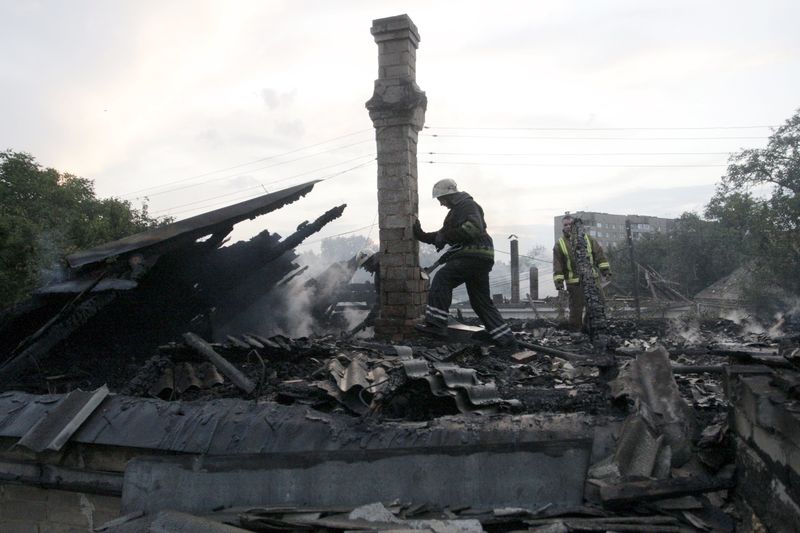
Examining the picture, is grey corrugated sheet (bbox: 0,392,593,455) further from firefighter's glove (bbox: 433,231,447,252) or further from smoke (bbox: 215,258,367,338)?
smoke (bbox: 215,258,367,338)

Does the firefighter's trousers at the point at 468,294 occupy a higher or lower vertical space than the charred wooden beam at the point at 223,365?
higher

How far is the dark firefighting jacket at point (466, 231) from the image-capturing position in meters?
7.07

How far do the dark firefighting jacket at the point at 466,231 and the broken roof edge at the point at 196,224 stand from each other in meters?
2.25

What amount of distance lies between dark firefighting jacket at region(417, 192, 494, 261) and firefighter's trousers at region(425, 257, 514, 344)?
10cm

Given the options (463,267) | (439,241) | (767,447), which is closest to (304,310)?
(439,241)

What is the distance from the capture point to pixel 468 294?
706cm

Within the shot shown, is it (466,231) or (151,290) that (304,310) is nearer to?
(151,290)

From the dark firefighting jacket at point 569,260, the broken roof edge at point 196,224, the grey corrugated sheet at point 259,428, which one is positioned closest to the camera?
the grey corrugated sheet at point 259,428

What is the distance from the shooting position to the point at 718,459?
333cm

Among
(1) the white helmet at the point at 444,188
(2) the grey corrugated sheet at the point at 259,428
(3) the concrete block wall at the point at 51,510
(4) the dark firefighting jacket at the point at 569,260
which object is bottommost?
(3) the concrete block wall at the point at 51,510

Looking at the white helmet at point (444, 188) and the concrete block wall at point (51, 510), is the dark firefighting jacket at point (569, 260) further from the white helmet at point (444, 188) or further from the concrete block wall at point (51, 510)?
the concrete block wall at point (51, 510)

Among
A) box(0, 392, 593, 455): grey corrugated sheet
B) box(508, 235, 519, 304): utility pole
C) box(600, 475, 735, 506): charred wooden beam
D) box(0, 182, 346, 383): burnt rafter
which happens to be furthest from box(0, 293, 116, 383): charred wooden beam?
box(508, 235, 519, 304): utility pole

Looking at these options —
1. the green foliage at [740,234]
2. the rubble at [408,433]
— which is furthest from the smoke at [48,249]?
the green foliage at [740,234]

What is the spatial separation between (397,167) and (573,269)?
3.17m
